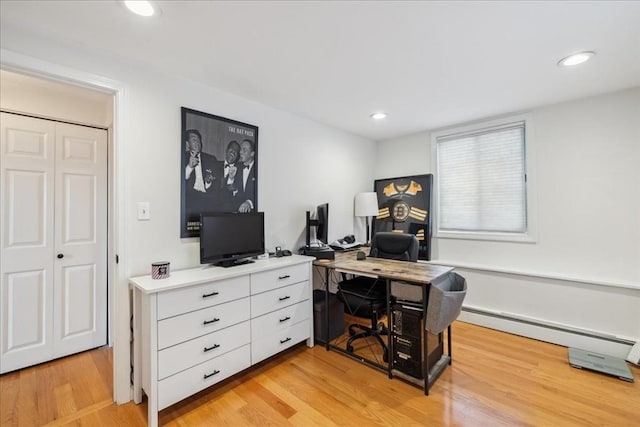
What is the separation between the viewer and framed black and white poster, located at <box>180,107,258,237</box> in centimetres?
224

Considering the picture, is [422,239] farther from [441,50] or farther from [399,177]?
[441,50]

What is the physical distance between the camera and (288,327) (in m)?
2.45

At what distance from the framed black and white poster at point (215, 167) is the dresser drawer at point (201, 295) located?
54 cm

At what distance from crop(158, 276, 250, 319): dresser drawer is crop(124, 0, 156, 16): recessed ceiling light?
1592 millimetres

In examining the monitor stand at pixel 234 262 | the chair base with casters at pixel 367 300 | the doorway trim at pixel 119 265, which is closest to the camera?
the doorway trim at pixel 119 265

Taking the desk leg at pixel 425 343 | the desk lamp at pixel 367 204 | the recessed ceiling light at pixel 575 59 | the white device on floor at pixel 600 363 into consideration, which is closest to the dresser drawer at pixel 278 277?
the desk leg at pixel 425 343

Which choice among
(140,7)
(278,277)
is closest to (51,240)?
(278,277)

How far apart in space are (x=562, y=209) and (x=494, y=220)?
622 mm

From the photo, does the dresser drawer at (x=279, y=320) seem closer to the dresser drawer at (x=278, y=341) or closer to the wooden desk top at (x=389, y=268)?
the dresser drawer at (x=278, y=341)

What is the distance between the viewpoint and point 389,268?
239cm

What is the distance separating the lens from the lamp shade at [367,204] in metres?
3.79

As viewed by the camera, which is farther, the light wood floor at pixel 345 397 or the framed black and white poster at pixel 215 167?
the framed black and white poster at pixel 215 167

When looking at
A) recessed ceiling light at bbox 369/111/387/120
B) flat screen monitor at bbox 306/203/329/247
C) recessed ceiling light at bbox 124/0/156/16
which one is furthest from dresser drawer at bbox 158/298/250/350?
recessed ceiling light at bbox 369/111/387/120

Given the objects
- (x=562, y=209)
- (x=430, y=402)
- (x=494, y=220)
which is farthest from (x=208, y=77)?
(x=562, y=209)
